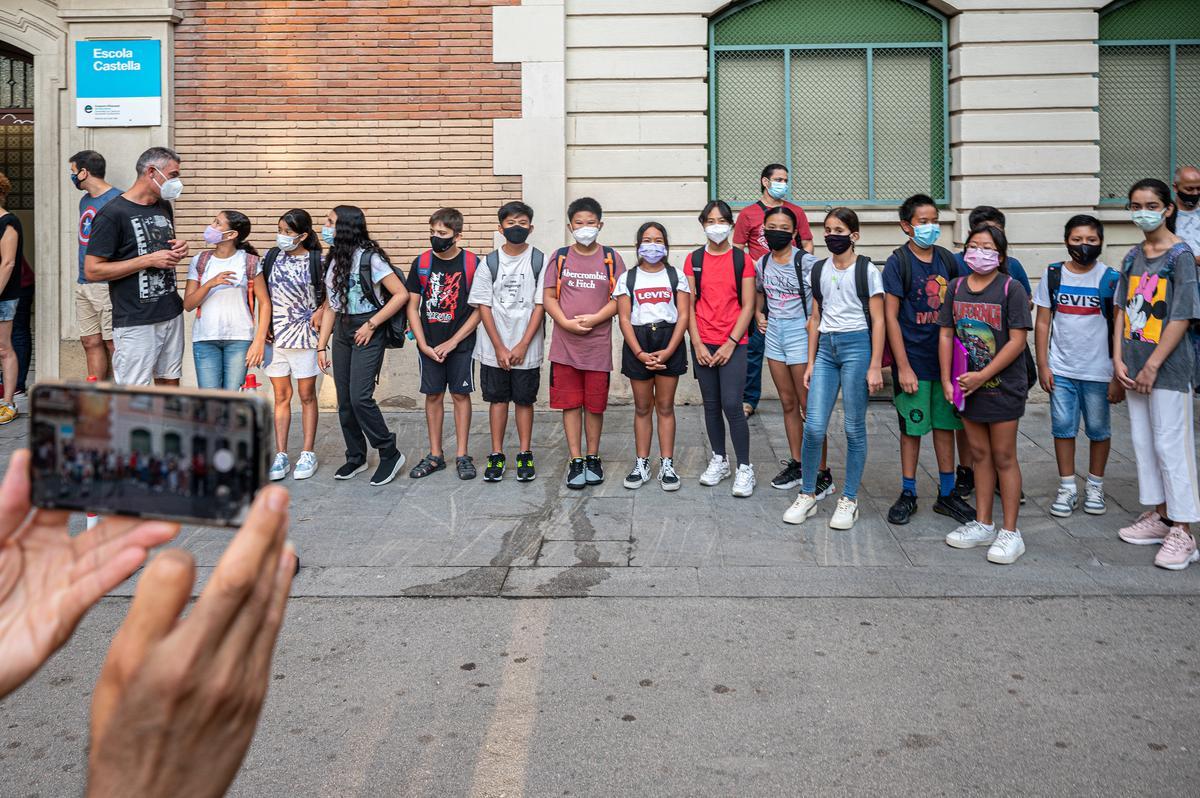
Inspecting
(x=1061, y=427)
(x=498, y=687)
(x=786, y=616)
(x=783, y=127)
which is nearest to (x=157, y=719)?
(x=498, y=687)

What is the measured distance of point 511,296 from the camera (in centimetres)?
852

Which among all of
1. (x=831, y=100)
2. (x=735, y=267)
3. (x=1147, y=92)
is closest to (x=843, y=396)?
(x=735, y=267)

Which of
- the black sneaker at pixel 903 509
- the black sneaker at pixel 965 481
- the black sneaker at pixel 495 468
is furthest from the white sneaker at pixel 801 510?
the black sneaker at pixel 495 468

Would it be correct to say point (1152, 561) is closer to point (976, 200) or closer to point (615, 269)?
point (615, 269)

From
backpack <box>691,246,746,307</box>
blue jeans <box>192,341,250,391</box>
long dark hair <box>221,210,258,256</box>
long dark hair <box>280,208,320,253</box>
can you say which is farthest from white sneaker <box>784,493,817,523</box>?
long dark hair <box>221,210,258,256</box>

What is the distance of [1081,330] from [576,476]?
356 cm

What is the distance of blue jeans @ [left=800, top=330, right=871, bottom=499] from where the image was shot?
7.17m

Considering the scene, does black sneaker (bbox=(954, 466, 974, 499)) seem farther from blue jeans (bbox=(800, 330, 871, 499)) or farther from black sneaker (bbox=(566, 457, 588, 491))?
black sneaker (bbox=(566, 457, 588, 491))

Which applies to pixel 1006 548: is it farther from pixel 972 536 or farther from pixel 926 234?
pixel 926 234

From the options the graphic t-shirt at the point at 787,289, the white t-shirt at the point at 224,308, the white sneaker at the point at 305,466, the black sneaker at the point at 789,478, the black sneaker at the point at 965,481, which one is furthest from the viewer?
the white sneaker at the point at 305,466

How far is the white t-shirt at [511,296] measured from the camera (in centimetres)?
852

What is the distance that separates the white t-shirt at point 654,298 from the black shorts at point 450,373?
1385mm

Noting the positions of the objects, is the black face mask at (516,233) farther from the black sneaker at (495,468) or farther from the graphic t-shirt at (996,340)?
the graphic t-shirt at (996,340)

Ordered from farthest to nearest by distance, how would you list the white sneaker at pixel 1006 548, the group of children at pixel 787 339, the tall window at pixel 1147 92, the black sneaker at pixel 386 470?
the tall window at pixel 1147 92
the black sneaker at pixel 386 470
the group of children at pixel 787 339
the white sneaker at pixel 1006 548
